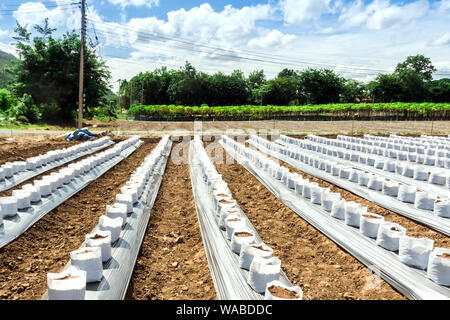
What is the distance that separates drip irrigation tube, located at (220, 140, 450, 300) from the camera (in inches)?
111

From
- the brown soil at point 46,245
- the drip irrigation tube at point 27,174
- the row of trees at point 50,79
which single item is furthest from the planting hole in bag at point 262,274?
the row of trees at point 50,79

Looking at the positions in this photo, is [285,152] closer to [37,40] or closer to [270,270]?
[270,270]

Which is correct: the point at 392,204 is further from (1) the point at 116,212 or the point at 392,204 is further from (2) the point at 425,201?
A: (1) the point at 116,212

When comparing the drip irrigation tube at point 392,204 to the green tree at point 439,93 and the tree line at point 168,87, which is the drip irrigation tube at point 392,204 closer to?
the tree line at point 168,87

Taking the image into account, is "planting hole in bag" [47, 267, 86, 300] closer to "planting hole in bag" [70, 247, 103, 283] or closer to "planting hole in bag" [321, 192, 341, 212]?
"planting hole in bag" [70, 247, 103, 283]

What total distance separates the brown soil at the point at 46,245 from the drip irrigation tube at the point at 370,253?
10.1 ft

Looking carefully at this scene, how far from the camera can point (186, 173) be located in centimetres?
866

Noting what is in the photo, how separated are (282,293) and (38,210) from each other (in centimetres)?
382

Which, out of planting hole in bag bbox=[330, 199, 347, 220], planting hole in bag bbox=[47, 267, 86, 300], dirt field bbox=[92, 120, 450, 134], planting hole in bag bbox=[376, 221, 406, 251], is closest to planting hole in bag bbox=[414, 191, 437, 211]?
planting hole in bag bbox=[330, 199, 347, 220]

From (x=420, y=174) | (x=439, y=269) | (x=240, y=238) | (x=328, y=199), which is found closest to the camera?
(x=439, y=269)

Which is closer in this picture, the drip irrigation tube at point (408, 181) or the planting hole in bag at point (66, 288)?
the planting hole in bag at point (66, 288)

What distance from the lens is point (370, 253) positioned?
3.49 m

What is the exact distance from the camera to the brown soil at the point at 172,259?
3010mm

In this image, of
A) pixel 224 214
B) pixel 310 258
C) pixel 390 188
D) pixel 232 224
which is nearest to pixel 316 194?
pixel 390 188
